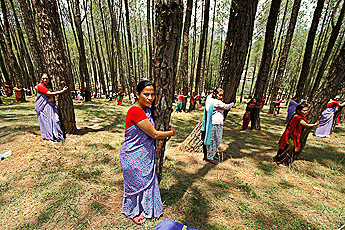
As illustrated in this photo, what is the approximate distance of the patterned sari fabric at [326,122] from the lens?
23.5ft

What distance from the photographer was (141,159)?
2.10 metres

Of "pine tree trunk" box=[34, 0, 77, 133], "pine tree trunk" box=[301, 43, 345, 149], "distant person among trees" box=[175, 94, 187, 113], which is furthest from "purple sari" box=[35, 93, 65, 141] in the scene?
"distant person among trees" box=[175, 94, 187, 113]

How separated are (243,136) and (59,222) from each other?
719cm

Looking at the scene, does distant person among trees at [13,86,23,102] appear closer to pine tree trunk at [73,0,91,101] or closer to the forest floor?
pine tree trunk at [73,0,91,101]

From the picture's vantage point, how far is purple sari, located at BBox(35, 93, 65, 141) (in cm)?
455

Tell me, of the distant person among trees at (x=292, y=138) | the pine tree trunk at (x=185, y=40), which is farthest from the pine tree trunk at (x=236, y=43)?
the pine tree trunk at (x=185, y=40)

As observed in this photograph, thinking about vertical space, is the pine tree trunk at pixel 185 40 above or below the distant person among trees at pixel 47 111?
above

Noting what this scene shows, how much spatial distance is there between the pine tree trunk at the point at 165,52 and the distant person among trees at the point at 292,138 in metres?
3.73

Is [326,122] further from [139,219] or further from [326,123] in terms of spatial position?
[139,219]

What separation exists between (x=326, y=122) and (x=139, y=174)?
377 inches

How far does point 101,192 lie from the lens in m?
2.97

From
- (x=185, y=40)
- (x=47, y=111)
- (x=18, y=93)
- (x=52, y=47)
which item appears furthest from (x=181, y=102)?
(x=18, y=93)

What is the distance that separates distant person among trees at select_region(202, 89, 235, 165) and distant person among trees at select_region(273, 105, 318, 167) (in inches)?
65.9

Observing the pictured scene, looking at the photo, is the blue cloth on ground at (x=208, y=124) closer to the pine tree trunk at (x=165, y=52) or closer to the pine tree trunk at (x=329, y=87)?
the pine tree trunk at (x=165, y=52)
